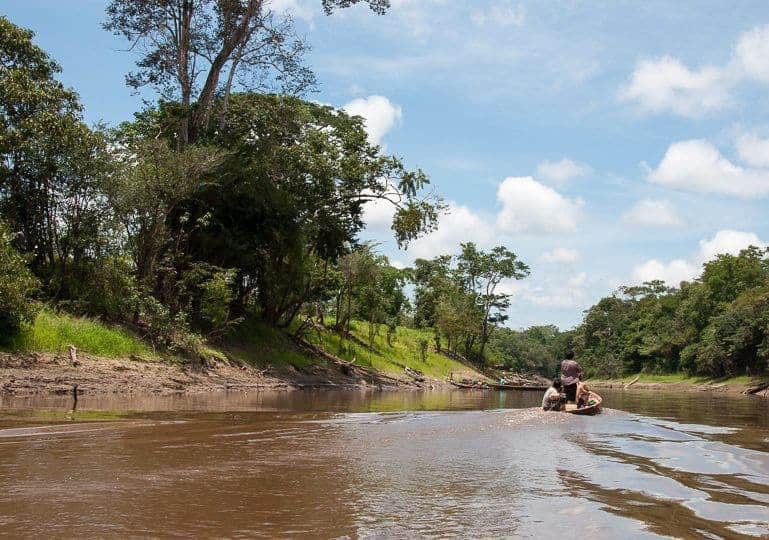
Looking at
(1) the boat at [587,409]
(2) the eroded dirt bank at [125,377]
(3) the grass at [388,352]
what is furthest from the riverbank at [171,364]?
(1) the boat at [587,409]

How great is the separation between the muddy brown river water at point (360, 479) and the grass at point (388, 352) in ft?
90.2

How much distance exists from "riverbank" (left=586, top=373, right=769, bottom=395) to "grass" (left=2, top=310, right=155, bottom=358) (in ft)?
139

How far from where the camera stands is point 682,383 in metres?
67.4

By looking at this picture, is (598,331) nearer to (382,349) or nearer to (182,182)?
(382,349)

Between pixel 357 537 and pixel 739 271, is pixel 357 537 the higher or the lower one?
the lower one

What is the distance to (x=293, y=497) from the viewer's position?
245 inches

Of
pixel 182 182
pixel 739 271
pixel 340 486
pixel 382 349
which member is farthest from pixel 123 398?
pixel 739 271

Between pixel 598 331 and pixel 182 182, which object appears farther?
pixel 598 331

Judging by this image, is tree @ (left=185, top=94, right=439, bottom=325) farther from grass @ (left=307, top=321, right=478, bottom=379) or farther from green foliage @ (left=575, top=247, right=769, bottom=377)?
green foliage @ (left=575, top=247, right=769, bottom=377)

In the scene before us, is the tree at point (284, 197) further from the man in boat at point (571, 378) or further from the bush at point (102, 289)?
the man in boat at point (571, 378)

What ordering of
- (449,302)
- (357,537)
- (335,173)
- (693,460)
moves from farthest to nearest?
(449,302) < (335,173) < (693,460) < (357,537)

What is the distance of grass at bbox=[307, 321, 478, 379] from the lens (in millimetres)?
40188

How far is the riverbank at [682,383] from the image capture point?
54250 mm

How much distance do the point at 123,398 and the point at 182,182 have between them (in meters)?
9.41
